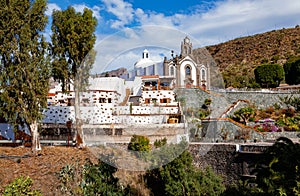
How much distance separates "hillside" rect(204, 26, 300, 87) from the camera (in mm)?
38875

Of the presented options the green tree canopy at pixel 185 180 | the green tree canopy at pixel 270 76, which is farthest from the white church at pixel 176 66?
the green tree canopy at pixel 270 76

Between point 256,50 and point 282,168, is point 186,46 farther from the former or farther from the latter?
point 256,50

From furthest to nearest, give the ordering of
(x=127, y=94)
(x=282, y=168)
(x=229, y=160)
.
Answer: (x=229, y=160) < (x=282, y=168) < (x=127, y=94)

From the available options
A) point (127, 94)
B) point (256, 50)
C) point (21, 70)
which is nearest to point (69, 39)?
point (21, 70)

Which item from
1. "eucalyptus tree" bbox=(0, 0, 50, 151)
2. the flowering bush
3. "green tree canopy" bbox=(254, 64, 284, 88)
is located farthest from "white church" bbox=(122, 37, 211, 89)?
"green tree canopy" bbox=(254, 64, 284, 88)

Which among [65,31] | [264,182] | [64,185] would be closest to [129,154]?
[264,182]

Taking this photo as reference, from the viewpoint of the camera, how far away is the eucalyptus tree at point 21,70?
343 inches

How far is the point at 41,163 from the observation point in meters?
8.09

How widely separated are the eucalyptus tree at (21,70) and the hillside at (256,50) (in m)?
29.4

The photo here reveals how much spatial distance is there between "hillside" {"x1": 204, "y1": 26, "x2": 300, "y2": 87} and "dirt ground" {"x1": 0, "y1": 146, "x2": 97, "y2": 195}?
1167 inches

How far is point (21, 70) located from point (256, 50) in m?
41.1

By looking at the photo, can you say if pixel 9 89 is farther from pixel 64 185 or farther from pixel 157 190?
pixel 157 190

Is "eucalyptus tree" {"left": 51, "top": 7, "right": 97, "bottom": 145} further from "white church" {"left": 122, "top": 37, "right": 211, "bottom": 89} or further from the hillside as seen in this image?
the hillside

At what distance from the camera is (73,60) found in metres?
9.87
